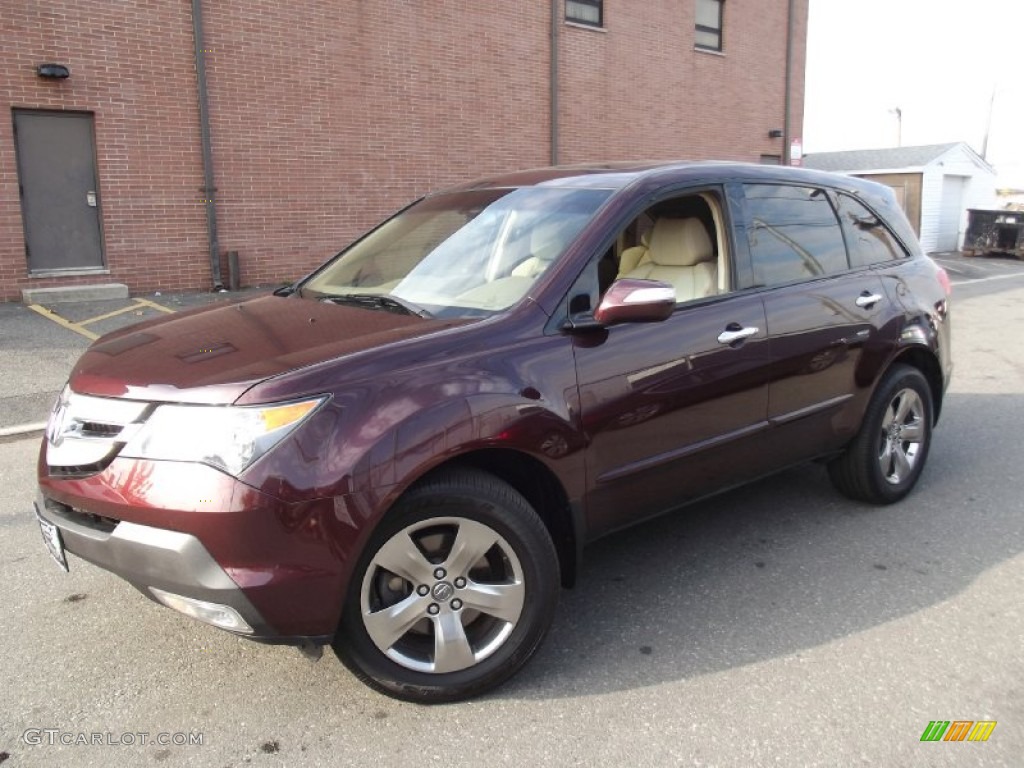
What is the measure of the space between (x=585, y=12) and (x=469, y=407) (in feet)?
52.2

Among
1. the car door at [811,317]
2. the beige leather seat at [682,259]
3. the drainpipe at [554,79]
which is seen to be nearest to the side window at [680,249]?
the beige leather seat at [682,259]

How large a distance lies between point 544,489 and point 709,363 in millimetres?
932

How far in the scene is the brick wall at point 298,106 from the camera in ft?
36.3

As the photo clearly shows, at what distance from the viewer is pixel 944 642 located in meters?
3.26

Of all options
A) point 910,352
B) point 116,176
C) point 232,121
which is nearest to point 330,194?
point 232,121

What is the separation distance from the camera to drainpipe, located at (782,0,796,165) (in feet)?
68.6

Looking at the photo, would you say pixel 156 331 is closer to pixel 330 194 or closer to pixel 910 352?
pixel 910 352

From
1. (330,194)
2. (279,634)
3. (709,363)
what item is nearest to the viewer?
(279,634)

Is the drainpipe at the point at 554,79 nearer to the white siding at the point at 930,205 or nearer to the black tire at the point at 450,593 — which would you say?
the black tire at the point at 450,593

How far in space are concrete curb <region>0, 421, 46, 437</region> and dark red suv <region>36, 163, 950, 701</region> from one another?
11.1 feet

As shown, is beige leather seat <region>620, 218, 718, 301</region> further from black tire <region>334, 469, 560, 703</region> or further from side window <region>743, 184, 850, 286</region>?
black tire <region>334, 469, 560, 703</region>

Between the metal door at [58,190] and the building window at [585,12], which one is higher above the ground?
the building window at [585,12]

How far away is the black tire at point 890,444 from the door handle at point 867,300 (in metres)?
0.43


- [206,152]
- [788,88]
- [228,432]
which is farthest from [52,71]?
[788,88]
